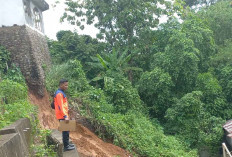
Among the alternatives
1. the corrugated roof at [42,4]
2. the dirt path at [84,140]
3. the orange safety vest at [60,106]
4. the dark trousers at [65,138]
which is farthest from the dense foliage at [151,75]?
the orange safety vest at [60,106]

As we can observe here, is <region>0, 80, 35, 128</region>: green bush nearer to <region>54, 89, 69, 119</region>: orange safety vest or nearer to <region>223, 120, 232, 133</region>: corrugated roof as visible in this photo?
<region>54, 89, 69, 119</region>: orange safety vest

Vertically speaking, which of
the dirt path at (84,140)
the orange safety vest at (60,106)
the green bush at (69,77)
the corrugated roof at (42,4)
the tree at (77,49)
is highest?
the corrugated roof at (42,4)

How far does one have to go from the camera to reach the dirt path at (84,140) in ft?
23.2

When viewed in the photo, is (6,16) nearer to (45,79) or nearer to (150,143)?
(45,79)

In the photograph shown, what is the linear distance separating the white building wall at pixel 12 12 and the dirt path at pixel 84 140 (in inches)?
124

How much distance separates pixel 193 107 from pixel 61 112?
8.66 metres

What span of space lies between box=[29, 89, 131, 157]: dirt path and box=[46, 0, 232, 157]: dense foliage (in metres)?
0.52

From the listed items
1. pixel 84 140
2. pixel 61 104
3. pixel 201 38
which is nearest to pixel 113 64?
pixel 201 38

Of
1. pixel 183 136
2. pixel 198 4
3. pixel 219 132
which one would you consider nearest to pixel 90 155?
pixel 183 136

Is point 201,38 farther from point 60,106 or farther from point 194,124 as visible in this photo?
Result: point 60,106

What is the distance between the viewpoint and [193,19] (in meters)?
14.4

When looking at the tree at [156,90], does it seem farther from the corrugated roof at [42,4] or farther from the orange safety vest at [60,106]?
the orange safety vest at [60,106]

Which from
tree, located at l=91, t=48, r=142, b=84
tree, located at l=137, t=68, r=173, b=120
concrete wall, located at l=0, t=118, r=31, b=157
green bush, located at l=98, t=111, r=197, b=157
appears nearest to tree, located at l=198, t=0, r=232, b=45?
tree, located at l=137, t=68, r=173, b=120

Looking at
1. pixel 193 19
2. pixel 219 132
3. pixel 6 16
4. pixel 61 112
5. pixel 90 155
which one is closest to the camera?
pixel 61 112
